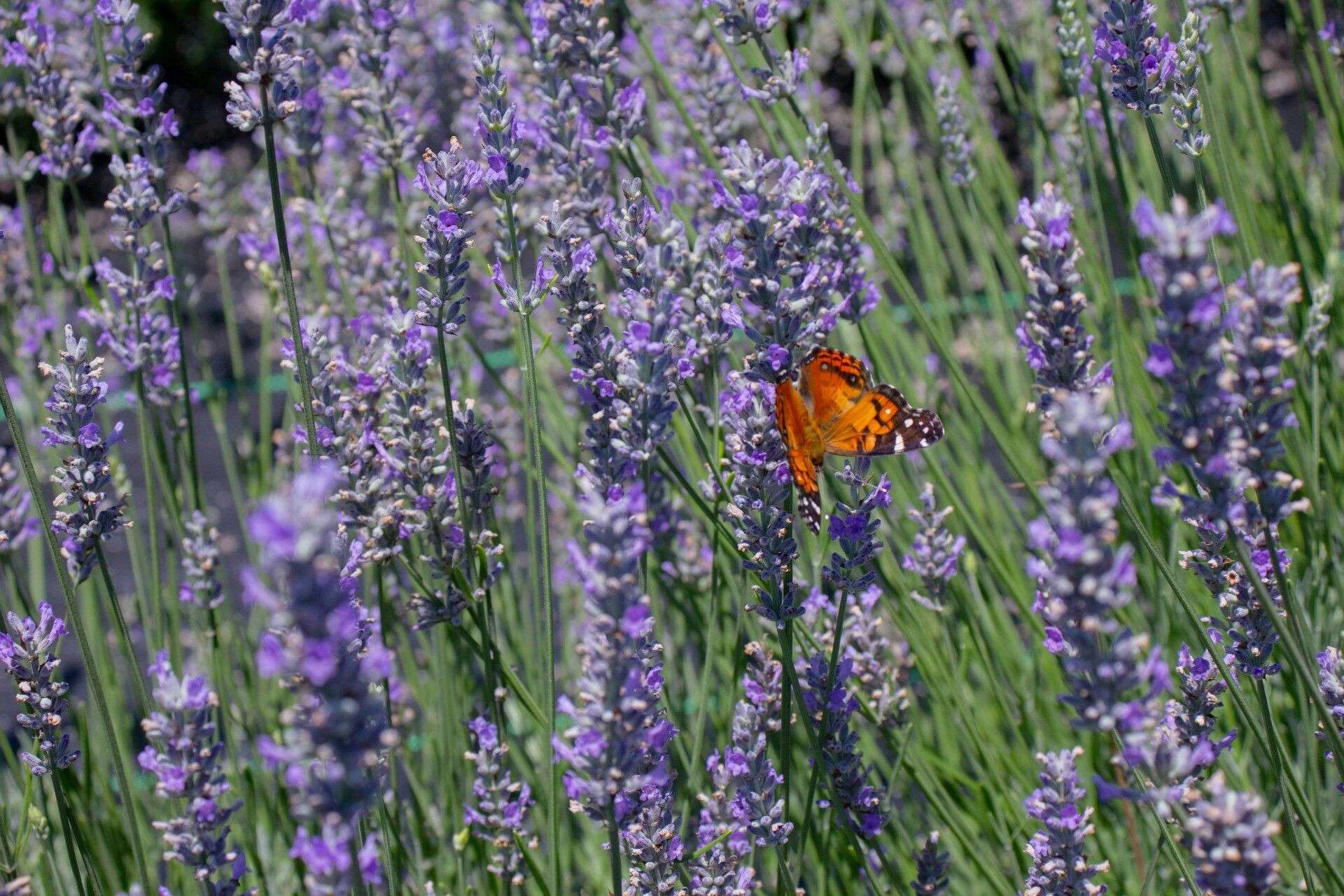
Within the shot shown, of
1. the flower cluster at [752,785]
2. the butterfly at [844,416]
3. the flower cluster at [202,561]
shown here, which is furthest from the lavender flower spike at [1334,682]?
the flower cluster at [202,561]

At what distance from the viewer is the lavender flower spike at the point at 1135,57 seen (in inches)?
58.9

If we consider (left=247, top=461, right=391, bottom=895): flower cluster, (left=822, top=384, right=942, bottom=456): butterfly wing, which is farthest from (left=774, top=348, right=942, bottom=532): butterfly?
(left=247, top=461, right=391, bottom=895): flower cluster

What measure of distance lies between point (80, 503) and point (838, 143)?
20.2 feet

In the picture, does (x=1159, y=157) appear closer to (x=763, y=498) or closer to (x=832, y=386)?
(x=832, y=386)

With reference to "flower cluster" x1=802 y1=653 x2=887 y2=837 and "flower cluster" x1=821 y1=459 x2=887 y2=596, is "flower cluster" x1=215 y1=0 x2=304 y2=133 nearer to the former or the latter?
"flower cluster" x1=821 y1=459 x2=887 y2=596

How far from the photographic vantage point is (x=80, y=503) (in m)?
1.50

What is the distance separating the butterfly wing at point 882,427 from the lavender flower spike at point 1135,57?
0.45 m

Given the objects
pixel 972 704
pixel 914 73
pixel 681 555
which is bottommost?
pixel 972 704

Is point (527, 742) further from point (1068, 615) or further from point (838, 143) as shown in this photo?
point (838, 143)

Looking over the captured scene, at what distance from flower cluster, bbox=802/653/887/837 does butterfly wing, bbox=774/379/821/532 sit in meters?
0.19

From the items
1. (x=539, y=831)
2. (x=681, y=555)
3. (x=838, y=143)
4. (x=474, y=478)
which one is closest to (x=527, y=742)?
(x=539, y=831)

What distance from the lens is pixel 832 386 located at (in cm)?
160

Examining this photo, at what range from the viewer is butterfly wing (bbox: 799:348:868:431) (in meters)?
1.56

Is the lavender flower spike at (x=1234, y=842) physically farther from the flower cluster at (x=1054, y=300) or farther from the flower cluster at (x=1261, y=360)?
the flower cluster at (x=1054, y=300)
